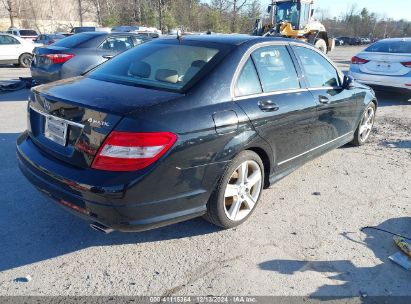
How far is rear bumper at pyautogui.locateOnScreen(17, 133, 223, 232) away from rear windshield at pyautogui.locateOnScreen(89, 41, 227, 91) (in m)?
0.83

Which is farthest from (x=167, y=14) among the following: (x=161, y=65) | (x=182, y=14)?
A: (x=161, y=65)

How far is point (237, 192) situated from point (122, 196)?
3.87 feet

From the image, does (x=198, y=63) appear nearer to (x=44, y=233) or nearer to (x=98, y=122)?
(x=98, y=122)

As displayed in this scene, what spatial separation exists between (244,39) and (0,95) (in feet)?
25.4

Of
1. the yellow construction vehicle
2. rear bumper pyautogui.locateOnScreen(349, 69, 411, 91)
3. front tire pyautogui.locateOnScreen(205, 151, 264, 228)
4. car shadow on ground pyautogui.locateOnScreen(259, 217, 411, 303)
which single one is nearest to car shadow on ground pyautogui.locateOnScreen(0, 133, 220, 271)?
front tire pyautogui.locateOnScreen(205, 151, 264, 228)

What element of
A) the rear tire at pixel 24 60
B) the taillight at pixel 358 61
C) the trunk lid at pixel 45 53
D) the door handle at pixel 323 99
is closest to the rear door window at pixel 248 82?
the door handle at pixel 323 99

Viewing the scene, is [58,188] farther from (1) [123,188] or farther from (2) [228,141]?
(2) [228,141]

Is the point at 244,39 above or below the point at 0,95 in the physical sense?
above

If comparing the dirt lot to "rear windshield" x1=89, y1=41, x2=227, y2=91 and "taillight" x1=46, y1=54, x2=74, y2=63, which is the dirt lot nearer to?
"rear windshield" x1=89, y1=41, x2=227, y2=91

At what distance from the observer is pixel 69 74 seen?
8.02 metres

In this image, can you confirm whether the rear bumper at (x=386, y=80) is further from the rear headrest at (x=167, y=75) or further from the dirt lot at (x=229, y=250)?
the rear headrest at (x=167, y=75)

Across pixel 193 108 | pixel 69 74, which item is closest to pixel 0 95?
pixel 69 74

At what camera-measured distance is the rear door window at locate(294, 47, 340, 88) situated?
4.06m

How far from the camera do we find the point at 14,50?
15.7 metres
